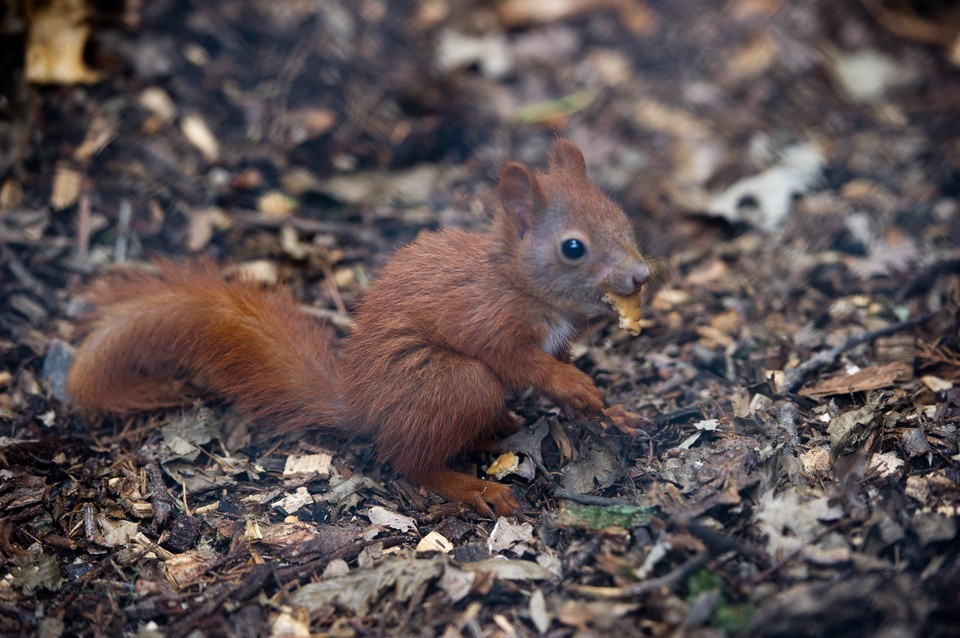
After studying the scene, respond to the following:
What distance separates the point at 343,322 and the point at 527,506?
1434 millimetres

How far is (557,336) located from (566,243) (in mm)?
444

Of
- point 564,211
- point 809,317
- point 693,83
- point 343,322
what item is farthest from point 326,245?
point 693,83

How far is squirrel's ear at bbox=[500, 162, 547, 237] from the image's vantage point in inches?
133

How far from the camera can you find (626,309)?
138 inches

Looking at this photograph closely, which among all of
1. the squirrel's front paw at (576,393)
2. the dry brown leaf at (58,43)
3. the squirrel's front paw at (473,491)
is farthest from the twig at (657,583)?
the dry brown leaf at (58,43)

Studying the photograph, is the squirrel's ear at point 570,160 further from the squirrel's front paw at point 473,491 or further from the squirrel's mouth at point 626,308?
the squirrel's front paw at point 473,491

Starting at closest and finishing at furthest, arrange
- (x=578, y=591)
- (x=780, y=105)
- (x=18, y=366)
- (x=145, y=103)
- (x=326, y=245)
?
1. (x=578, y=591)
2. (x=18, y=366)
3. (x=326, y=245)
4. (x=145, y=103)
5. (x=780, y=105)

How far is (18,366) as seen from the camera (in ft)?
13.3

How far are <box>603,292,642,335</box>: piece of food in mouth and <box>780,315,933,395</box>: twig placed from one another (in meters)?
0.83

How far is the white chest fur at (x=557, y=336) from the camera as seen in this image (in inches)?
143

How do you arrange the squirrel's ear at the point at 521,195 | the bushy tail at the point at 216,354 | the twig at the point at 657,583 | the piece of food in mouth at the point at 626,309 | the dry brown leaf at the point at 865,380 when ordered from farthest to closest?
the dry brown leaf at the point at 865,380 → the bushy tail at the point at 216,354 → the piece of food in mouth at the point at 626,309 → the squirrel's ear at the point at 521,195 → the twig at the point at 657,583

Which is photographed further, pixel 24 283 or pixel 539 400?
pixel 24 283

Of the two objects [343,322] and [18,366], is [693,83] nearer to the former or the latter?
[343,322]

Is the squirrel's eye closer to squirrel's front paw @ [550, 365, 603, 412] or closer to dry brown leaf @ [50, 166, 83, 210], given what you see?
squirrel's front paw @ [550, 365, 603, 412]
